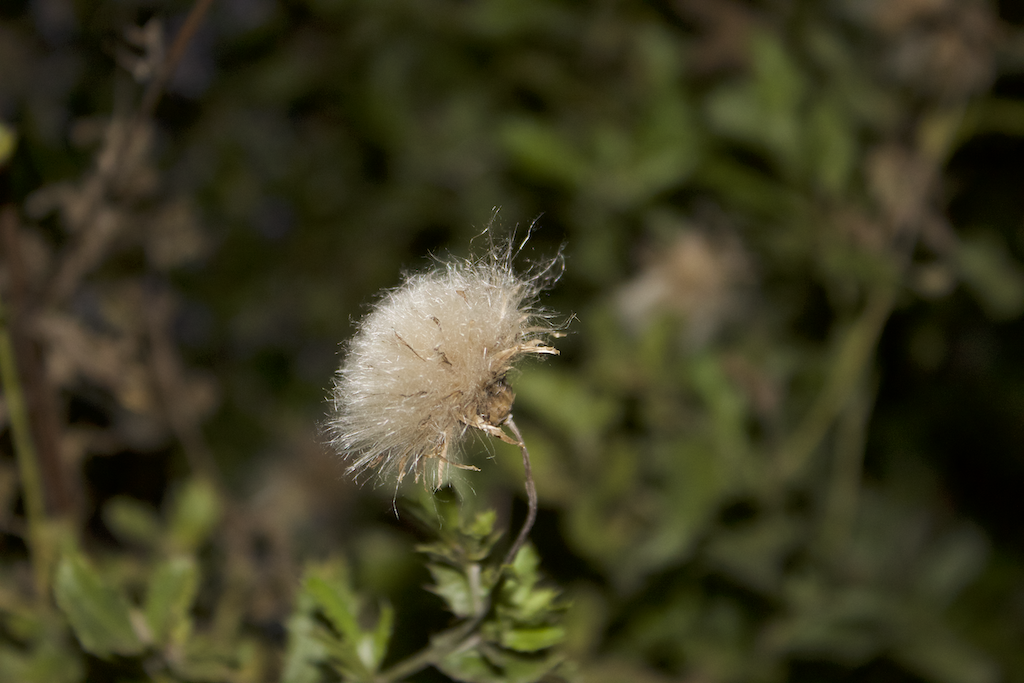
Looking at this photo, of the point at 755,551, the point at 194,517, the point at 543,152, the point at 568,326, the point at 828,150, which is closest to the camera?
the point at 194,517

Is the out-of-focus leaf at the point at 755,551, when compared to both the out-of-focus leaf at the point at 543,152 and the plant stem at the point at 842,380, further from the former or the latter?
the out-of-focus leaf at the point at 543,152

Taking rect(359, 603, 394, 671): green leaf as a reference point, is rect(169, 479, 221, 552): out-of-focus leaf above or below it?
above

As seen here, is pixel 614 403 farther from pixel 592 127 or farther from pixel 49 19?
pixel 49 19

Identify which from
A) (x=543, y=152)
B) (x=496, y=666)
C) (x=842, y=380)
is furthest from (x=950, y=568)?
(x=496, y=666)

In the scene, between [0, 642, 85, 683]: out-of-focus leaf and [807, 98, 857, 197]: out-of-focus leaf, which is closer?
[0, 642, 85, 683]: out-of-focus leaf

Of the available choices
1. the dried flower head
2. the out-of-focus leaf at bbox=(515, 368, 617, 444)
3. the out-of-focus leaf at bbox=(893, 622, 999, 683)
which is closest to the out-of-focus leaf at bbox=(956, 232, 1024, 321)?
the out-of-focus leaf at bbox=(893, 622, 999, 683)

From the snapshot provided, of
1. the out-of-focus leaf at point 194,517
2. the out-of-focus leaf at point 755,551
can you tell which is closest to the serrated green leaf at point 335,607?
the out-of-focus leaf at point 194,517

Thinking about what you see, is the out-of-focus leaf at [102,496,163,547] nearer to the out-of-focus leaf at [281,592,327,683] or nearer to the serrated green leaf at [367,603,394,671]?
the out-of-focus leaf at [281,592,327,683]

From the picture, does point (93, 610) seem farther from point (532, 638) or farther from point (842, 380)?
point (842, 380)
